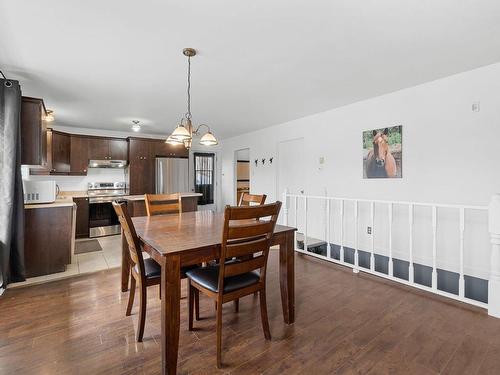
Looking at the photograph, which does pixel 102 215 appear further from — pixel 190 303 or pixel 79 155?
pixel 190 303

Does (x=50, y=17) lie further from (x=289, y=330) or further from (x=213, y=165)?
(x=213, y=165)

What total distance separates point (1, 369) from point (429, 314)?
306 centimetres

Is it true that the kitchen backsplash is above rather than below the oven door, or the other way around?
above

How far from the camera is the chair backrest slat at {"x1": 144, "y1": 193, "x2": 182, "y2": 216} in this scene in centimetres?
286

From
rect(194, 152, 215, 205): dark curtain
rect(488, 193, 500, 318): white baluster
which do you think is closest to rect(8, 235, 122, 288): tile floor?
rect(194, 152, 215, 205): dark curtain

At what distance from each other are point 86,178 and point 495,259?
6704 mm

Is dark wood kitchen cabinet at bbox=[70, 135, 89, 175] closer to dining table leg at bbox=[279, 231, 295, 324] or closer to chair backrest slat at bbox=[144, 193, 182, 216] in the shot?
chair backrest slat at bbox=[144, 193, 182, 216]

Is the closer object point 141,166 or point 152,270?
point 152,270

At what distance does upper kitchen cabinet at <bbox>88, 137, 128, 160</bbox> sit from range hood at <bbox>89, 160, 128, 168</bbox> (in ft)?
0.22

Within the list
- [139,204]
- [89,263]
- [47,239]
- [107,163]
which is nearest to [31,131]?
[47,239]

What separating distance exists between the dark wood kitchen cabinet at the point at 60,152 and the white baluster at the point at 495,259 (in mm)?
6236

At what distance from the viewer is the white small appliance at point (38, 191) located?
3041mm

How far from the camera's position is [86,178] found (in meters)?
5.68

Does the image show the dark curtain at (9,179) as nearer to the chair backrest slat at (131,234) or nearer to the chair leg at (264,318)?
the chair backrest slat at (131,234)
